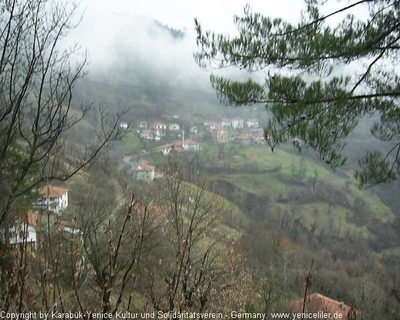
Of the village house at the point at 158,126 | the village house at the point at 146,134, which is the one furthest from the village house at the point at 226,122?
the village house at the point at 146,134

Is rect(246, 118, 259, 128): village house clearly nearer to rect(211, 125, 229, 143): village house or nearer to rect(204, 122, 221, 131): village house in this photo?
rect(204, 122, 221, 131): village house

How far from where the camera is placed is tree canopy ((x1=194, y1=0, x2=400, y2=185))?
141 inches

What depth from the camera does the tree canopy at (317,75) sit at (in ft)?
11.8

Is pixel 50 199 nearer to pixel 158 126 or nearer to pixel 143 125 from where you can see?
pixel 158 126

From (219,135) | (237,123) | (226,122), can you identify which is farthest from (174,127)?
(237,123)

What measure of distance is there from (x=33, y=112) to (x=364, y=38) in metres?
3.14

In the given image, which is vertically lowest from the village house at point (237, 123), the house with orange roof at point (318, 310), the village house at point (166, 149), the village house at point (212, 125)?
the house with orange roof at point (318, 310)

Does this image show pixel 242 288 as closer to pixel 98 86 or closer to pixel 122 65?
pixel 98 86

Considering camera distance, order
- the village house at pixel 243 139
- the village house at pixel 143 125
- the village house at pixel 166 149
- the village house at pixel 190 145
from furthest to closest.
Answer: the village house at pixel 143 125 → the village house at pixel 243 139 → the village house at pixel 190 145 → the village house at pixel 166 149

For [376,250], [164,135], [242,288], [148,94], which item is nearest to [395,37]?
[242,288]

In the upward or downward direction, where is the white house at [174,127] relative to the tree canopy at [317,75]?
upward

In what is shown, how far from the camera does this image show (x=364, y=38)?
3.66 m

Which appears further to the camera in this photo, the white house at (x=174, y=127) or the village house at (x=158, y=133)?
the white house at (x=174, y=127)

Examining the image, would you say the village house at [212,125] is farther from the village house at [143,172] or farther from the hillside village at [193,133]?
the village house at [143,172]
